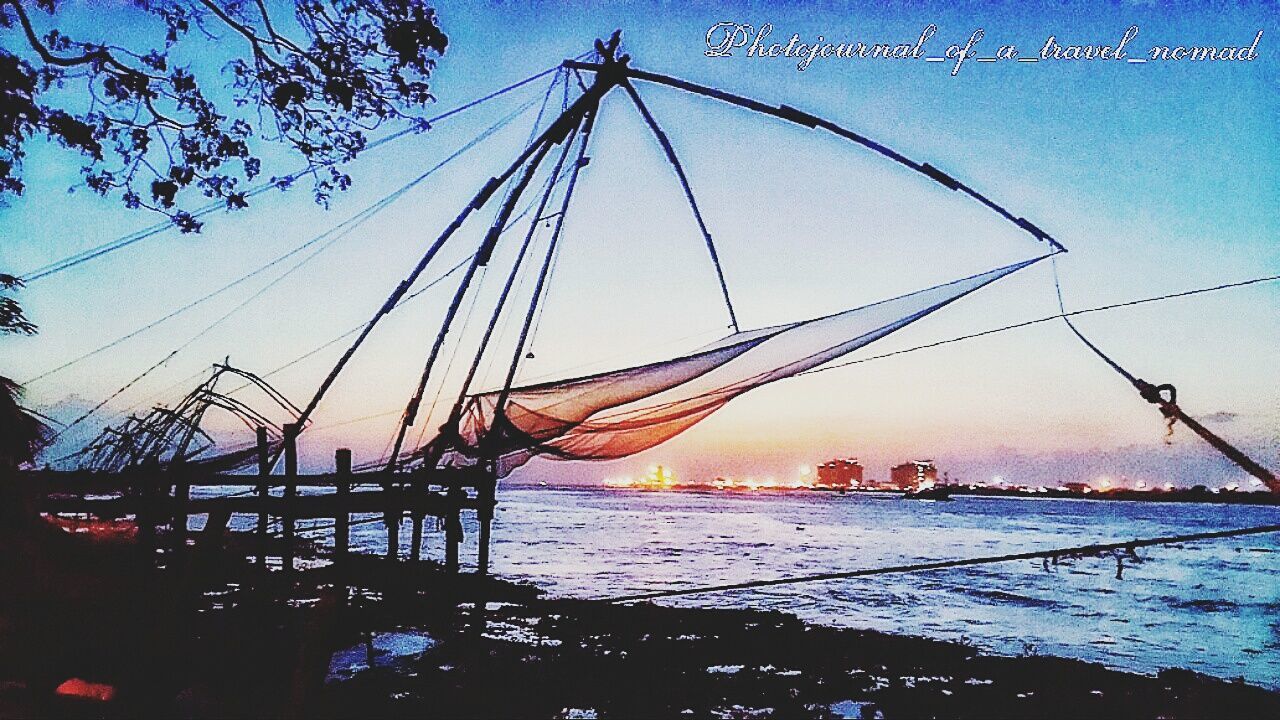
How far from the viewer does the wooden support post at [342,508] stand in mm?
6184

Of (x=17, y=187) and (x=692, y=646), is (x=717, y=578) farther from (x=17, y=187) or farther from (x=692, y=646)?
(x=17, y=187)

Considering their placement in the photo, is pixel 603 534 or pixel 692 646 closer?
pixel 692 646

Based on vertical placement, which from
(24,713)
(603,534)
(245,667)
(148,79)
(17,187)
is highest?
(148,79)

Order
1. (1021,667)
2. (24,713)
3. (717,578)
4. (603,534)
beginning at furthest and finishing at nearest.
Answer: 1. (603,534)
2. (717,578)
3. (1021,667)
4. (24,713)

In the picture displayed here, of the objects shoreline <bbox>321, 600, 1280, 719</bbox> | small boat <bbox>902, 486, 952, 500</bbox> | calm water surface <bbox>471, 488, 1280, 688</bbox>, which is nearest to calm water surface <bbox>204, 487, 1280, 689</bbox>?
calm water surface <bbox>471, 488, 1280, 688</bbox>

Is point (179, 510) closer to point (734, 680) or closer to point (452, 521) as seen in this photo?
point (452, 521)

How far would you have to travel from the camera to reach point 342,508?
616 centimetres

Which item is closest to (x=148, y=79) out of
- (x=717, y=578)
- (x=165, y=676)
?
(x=165, y=676)

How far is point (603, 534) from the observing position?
106ft

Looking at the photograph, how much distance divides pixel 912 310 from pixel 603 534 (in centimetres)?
2909

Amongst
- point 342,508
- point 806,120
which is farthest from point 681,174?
point 342,508

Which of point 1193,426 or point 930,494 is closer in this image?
point 1193,426

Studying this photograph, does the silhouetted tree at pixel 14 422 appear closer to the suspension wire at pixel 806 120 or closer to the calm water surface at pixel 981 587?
the suspension wire at pixel 806 120

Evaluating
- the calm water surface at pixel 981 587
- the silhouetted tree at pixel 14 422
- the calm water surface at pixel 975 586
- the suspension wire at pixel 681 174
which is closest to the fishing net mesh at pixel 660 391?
the suspension wire at pixel 681 174
